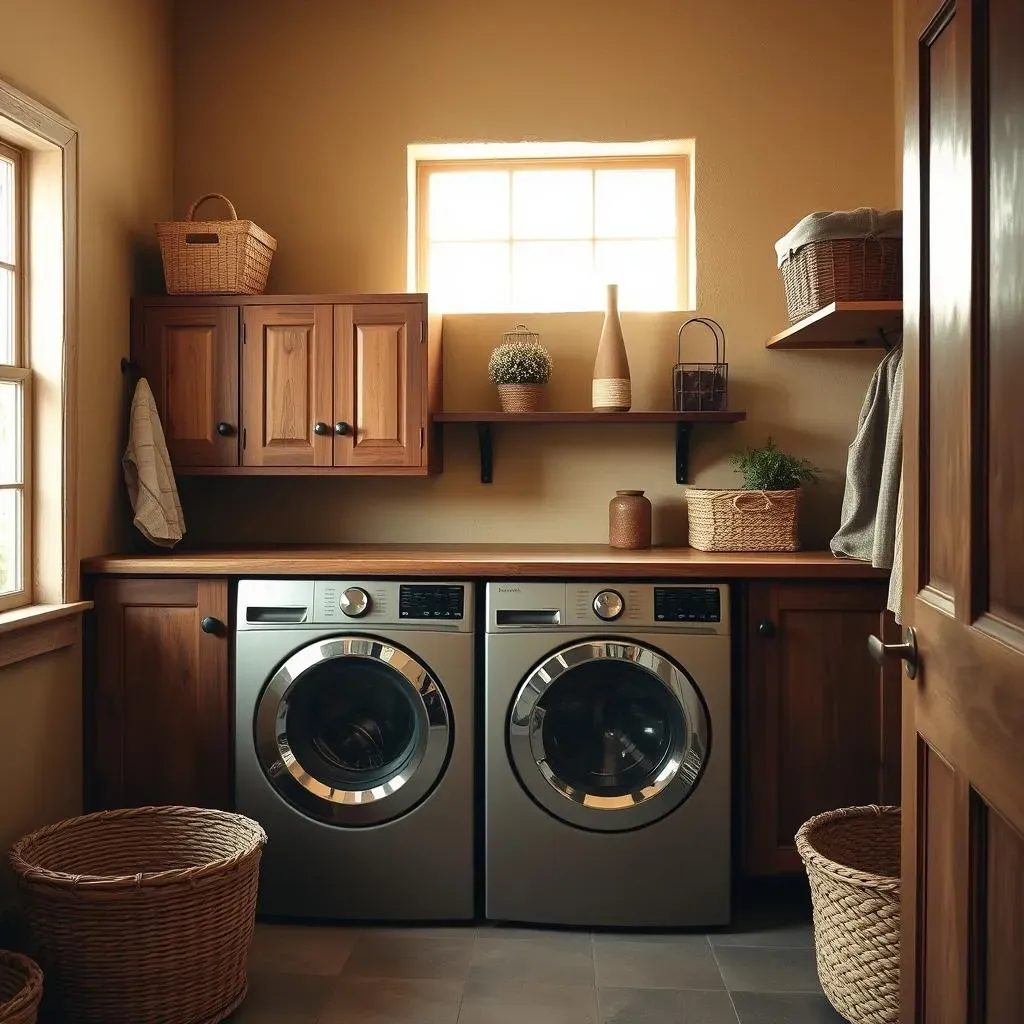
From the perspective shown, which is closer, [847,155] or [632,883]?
[632,883]

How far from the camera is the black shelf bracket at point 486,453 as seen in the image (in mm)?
3252

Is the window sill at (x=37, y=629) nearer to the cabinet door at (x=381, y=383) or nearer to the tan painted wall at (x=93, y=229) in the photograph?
the tan painted wall at (x=93, y=229)

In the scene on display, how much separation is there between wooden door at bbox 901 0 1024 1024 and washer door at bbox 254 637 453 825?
137 centimetres

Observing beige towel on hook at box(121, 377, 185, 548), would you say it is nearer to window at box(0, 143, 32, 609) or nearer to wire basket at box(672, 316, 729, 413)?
window at box(0, 143, 32, 609)

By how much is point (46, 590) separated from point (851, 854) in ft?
6.94

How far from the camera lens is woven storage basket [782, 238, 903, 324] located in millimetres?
2609

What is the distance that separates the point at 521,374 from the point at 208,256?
991 mm

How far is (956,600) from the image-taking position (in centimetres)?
131

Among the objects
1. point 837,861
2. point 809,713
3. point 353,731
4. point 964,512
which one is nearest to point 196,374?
point 353,731

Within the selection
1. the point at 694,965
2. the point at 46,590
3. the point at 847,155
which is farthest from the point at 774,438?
the point at 46,590

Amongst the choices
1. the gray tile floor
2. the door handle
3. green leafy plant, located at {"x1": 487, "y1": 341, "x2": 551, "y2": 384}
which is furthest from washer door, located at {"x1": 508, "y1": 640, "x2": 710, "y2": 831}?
the door handle

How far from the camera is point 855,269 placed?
262 centimetres

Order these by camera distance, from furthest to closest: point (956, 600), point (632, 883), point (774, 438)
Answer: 1. point (774, 438)
2. point (632, 883)
3. point (956, 600)

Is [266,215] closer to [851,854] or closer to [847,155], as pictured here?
[847,155]
